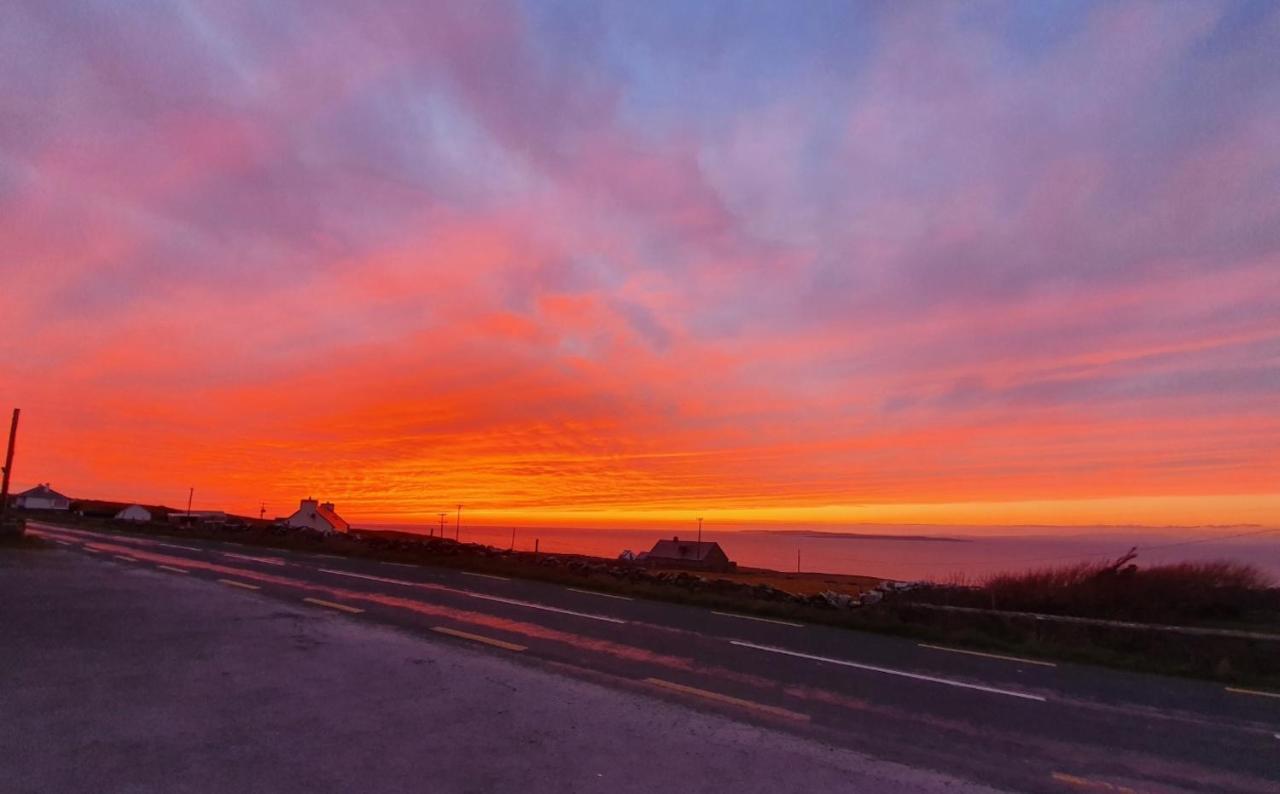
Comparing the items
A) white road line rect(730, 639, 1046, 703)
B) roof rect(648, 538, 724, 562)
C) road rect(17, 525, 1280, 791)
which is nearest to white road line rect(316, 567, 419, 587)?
road rect(17, 525, 1280, 791)

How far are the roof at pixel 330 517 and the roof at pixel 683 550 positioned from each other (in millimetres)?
38194

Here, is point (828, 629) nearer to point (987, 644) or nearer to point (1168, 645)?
point (987, 644)

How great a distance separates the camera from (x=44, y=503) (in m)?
115

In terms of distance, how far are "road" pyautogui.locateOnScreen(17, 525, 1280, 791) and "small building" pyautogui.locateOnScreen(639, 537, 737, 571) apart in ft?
255

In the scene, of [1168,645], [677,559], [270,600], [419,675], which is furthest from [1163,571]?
[677,559]

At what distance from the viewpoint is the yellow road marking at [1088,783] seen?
6.49 m

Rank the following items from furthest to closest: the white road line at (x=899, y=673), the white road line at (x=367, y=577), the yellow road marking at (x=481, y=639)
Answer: the white road line at (x=367, y=577), the yellow road marking at (x=481, y=639), the white road line at (x=899, y=673)

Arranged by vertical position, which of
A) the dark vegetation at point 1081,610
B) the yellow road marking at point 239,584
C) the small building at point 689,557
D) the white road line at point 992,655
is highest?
the dark vegetation at point 1081,610

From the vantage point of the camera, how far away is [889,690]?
32.9ft

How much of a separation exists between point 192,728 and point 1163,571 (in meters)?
22.4

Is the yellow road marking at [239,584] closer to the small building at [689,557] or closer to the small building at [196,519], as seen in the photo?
the small building at [196,519]

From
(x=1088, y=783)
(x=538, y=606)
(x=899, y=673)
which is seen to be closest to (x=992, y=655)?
(x=899, y=673)

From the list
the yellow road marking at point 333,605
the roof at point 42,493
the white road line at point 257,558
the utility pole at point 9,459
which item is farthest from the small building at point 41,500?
the yellow road marking at point 333,605

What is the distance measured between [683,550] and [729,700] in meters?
93.8
